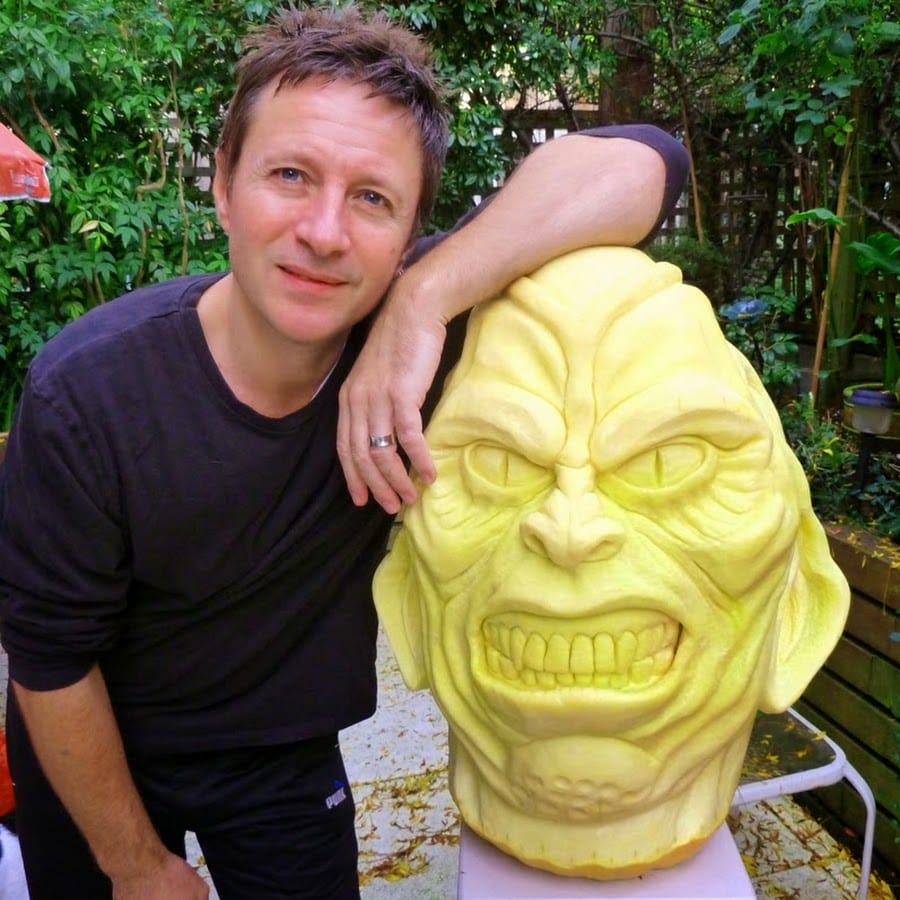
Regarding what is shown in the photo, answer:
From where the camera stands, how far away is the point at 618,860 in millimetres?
1419

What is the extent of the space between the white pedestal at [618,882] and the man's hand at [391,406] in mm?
647

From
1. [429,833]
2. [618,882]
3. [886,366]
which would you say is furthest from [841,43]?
[429,833]

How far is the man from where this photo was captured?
131 centimetres

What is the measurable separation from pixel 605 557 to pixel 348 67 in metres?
0.78

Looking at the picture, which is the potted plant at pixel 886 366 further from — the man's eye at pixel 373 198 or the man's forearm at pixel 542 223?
the man's eye at pixel 373 198

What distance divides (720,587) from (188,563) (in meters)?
0.82

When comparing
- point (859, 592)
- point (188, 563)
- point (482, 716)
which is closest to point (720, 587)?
point (482, 716)

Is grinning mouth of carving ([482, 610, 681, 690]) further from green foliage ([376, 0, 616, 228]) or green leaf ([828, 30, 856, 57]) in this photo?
green foliage ([376, 0, 616, 228])

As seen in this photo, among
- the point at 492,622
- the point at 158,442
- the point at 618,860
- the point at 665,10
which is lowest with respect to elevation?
the point at 618,860

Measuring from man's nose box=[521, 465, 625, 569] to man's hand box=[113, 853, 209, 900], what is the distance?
3.05 ft

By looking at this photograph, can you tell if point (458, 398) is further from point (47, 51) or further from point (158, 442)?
point (47, 51)

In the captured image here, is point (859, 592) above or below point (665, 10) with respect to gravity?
below

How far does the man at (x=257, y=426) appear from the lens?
1312mm

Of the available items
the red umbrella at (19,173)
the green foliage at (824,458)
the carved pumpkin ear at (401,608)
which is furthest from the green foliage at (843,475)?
the red umbrella at (19,173)
